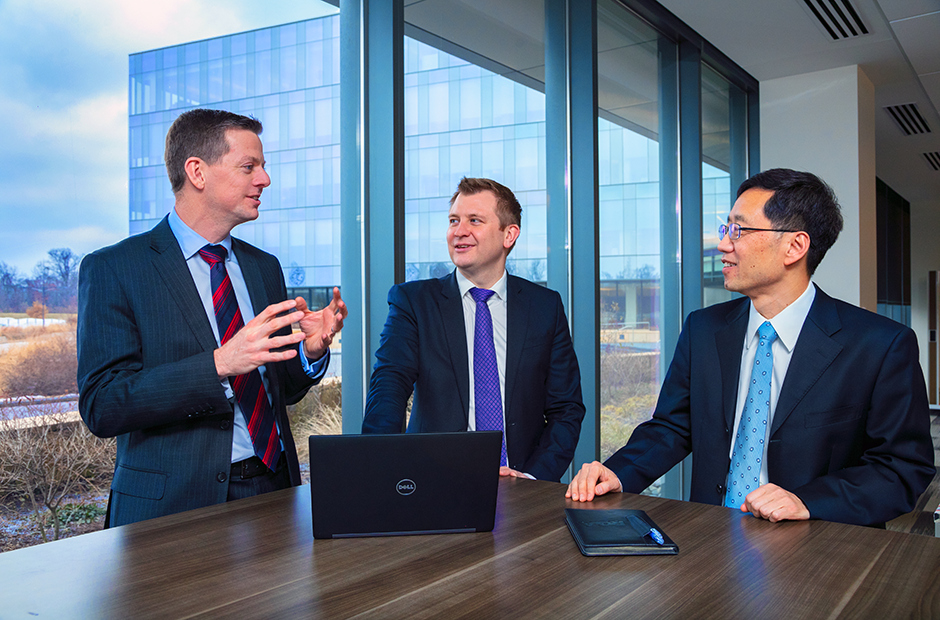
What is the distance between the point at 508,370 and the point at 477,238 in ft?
1.51

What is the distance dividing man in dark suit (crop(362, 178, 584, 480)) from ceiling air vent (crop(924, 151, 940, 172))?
8734 millimetres

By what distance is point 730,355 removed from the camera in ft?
6.60

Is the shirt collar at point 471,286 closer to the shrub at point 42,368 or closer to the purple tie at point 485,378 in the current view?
Answer: the purple tie at point 485,378

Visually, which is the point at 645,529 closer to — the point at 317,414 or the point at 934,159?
the point at 317,414

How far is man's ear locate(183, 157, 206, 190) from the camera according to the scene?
1.91 meters

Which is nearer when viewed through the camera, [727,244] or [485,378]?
[727,244]

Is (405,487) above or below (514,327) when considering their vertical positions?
below

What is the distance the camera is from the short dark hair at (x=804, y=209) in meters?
1.99

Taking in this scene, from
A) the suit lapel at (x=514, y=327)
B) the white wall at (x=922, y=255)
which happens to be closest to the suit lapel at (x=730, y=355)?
the suit lapel at (x=514, y=327)

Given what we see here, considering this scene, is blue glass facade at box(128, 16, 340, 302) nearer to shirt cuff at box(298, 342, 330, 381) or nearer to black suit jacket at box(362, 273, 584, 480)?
black suit jacket at box(362, 273, 584, 480)

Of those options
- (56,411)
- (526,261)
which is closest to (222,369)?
Result: (56,411)

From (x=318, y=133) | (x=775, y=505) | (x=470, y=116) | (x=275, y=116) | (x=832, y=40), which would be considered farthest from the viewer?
(x=832, y=40)

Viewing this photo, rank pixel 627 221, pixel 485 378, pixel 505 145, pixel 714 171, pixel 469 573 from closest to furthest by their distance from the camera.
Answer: pixel 469 573, pixel 485 378, pixel 505 145, pixel 627 221, pixel 714 171

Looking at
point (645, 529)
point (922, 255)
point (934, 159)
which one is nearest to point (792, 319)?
point (645, 529)
